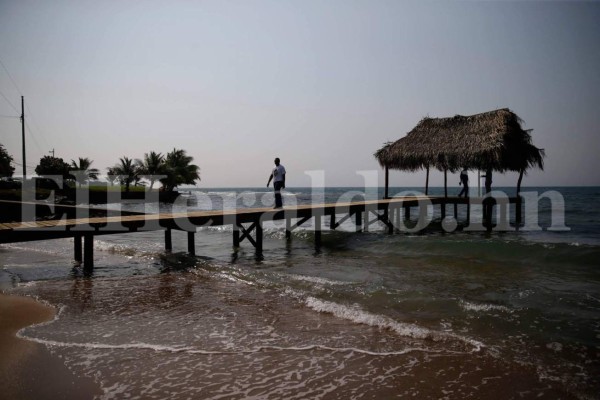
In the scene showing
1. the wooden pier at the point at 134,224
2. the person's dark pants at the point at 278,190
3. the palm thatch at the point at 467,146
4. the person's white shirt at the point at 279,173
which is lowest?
the wooden pier at the point at 134,224

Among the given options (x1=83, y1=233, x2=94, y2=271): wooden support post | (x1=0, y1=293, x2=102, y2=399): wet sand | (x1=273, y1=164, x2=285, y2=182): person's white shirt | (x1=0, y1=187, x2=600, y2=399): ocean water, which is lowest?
(x1=0, y1=187, x2=600, y2=399): ocean water

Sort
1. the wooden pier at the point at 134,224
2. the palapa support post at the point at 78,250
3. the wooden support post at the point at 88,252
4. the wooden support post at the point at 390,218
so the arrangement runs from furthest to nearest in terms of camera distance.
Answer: the wooden support post at the point at 390,218, the palapa support post at the point at 78,250, the wooden support post at the point at 88,252, the wooden pier at the point at 134,224

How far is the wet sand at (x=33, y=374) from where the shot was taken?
3.01m

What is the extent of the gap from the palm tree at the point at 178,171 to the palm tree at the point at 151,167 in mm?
590

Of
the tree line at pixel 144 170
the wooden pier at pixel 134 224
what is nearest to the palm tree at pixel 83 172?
the tree line at pixel 144 170

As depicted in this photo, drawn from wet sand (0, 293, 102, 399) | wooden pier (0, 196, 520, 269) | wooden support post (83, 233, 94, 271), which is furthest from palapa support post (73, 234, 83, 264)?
wet sand (0, 293, 102, 399)

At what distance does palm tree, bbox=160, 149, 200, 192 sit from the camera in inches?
1372

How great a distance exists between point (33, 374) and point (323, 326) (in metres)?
3.10

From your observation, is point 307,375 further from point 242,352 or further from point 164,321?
point 164,321

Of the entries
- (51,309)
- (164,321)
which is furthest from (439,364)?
(51,309)

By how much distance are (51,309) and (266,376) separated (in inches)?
151

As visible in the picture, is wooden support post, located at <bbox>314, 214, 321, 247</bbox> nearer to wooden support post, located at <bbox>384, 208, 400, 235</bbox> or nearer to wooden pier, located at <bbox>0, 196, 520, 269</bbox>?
wooden pier, located at <bbox>0, 196, 520, 269</bbox>

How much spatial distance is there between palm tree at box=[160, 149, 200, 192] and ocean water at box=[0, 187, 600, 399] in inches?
1018

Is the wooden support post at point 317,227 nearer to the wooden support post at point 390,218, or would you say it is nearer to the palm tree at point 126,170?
the wooden support post at point 390,218
